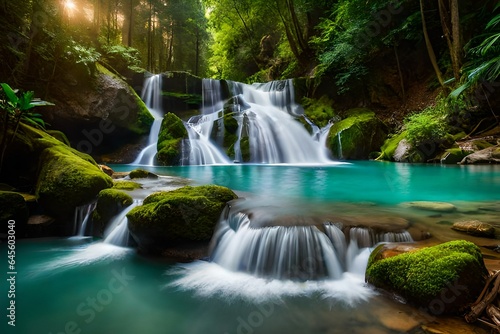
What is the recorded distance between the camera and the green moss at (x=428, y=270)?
8.17 ft

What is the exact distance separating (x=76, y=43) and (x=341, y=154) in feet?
45.2

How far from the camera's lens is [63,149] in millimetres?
6602

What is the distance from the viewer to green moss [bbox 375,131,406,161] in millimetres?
14093

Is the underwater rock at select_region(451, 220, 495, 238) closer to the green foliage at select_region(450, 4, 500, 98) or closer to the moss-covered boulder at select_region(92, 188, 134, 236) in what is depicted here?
the green foliage at select_region(450, 4, 500, 98)

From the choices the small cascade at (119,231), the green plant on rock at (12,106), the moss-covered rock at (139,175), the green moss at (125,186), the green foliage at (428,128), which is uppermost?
the green foliage at (428,128)

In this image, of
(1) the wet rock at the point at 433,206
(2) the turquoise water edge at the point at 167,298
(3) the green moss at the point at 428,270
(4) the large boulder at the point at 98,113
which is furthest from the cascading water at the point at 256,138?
(3) the green moss at the point at 428,270

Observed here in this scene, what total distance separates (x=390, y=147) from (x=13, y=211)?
14550mm

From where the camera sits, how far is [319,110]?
59.4ft

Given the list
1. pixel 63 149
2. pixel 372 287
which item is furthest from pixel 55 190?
pixel 372 287

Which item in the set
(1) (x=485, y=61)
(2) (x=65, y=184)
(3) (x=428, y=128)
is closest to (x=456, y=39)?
(1) (x=485, y=61)

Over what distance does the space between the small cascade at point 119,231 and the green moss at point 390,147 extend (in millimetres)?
12621

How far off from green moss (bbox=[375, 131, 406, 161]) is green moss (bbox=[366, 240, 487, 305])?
12.2 metres

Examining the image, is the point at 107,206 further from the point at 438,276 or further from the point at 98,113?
the point at 98,113

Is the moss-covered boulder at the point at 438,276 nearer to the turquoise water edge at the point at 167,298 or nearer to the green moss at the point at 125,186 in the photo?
the turquoise water edge at the point at 167,298
